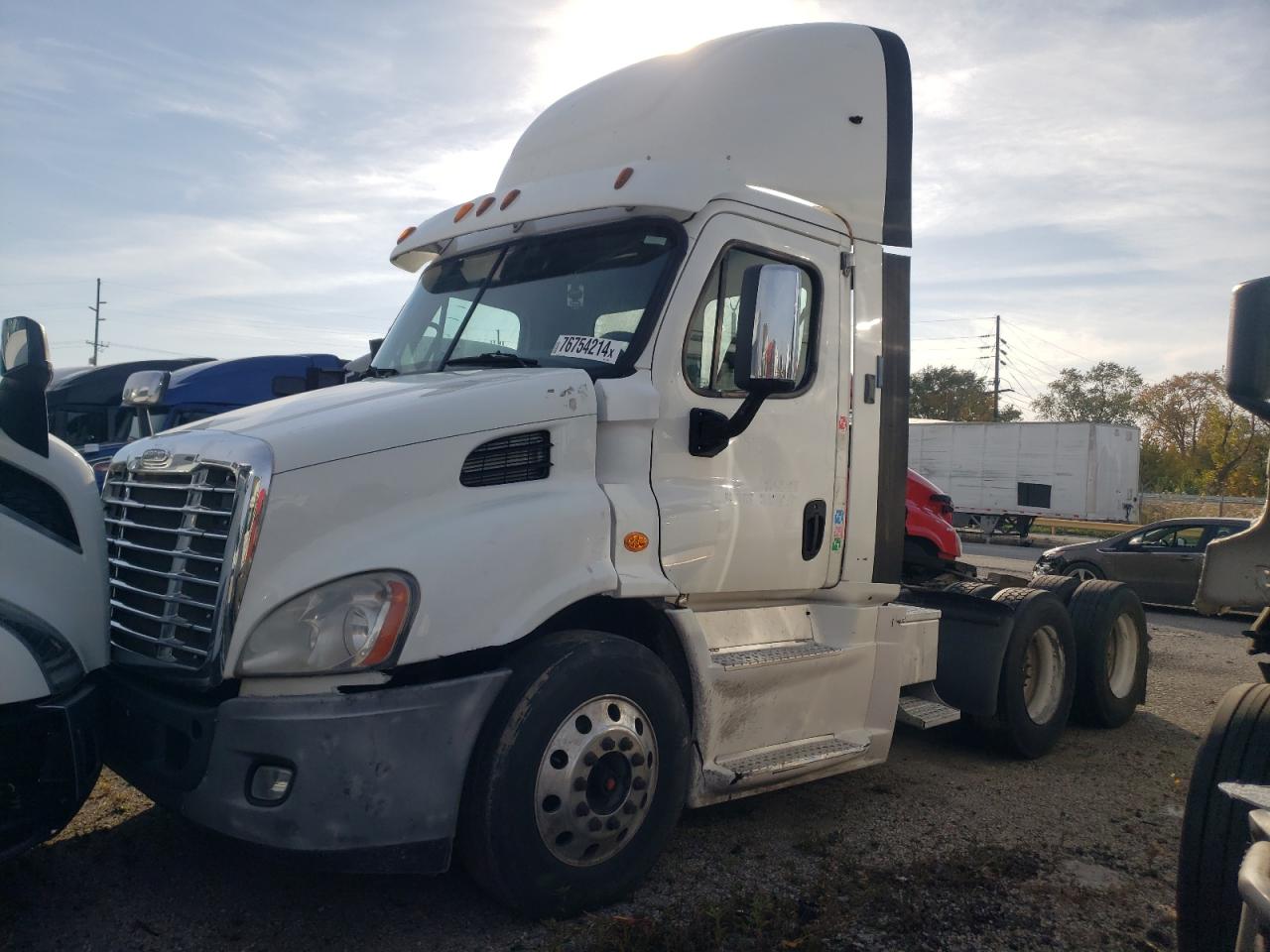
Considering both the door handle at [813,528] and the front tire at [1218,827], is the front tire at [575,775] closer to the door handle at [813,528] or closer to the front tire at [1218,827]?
the door handle at [813,528]

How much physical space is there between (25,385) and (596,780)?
2.55 metres

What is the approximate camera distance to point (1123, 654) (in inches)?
298

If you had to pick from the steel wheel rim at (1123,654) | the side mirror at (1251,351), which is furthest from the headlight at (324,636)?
the steel wheel rim at (1123,654)

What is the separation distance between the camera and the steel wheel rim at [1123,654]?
7.49 meters

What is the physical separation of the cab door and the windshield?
0.16 metres

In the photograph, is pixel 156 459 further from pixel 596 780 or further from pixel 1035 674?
pixel 1035 674

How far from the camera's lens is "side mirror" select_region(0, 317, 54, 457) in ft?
12.3

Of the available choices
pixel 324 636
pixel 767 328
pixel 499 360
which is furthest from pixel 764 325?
pixel 324 636

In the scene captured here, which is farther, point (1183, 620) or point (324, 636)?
point (1183, 620)

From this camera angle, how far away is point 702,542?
4.33 metres

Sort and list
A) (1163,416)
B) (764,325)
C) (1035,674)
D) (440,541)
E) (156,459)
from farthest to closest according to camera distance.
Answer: (1163,416), (1035,674), (764,325), (156,459), (440,541)

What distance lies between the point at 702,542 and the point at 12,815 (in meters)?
2.66

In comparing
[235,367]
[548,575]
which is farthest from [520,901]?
[235,367]

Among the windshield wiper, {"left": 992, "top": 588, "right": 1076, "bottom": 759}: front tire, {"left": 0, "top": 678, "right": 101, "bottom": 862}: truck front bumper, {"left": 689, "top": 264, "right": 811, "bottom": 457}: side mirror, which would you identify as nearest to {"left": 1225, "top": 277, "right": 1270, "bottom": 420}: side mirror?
{"left": 689, "top": 264, "right": 811, "bottom": 457}: side mirror
